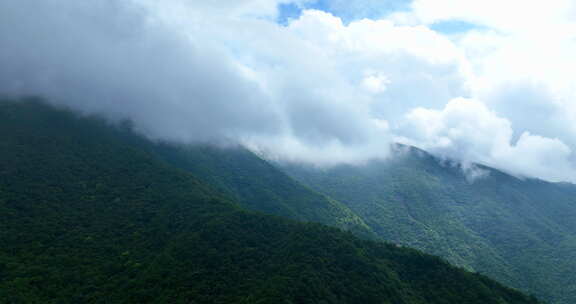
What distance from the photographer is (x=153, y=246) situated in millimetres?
79438

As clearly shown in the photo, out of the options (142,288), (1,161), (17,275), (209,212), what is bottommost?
(17,275)

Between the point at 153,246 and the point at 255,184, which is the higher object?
the point at 255,184

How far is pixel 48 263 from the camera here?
6725 cm

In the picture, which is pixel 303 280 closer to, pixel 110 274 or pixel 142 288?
pixel 142 288

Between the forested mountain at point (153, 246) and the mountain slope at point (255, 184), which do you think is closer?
the forested mountain at point (153, 246)

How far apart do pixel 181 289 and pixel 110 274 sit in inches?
552

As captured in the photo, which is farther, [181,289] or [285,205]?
[285,205]

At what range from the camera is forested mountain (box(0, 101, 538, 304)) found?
66500 mm

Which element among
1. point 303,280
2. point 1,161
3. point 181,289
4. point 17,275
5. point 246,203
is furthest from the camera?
point 246,203

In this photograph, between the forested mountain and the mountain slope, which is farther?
the mountain slope

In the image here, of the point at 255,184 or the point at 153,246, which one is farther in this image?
the point at 255,184

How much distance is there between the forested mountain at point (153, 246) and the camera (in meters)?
66.5

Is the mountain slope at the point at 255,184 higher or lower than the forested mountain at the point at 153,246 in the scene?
higher

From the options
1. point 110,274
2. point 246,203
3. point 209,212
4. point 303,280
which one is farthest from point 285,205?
point 110,274
